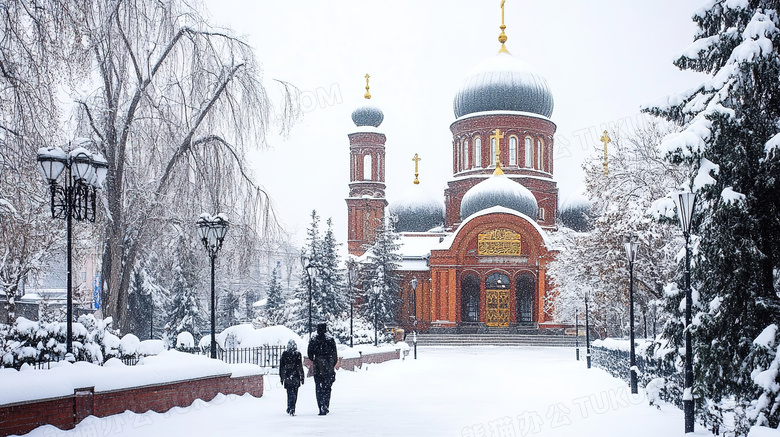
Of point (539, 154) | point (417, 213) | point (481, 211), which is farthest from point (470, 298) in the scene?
point (539, 154)

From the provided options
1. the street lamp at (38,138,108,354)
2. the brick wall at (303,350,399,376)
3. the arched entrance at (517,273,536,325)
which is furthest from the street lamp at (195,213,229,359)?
the arched entrance at (517,273,536,325)

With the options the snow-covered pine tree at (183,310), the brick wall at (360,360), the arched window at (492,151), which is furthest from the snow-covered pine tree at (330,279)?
the arched window at (492,151)

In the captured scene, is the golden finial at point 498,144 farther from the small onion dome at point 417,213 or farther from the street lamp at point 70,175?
the street lamp at point 70,175

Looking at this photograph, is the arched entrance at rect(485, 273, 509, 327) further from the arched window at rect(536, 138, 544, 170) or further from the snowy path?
the snowy path

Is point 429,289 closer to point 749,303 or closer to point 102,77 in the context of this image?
point 102,77

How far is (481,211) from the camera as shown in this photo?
157 feet

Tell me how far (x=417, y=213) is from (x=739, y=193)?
161 feet

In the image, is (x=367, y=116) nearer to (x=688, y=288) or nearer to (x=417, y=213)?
(x=417, y=213)

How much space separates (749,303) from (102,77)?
1335cm

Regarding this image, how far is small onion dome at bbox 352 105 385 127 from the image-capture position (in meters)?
55.1

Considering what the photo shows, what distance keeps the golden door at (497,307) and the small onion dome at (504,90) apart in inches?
499

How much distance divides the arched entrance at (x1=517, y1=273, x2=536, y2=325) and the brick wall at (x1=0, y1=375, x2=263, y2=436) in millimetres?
35849

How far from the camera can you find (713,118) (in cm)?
973

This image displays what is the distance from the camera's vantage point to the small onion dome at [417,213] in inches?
2302
